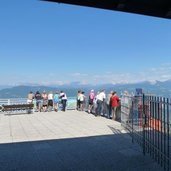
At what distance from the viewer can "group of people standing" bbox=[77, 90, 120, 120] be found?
65.2 feet

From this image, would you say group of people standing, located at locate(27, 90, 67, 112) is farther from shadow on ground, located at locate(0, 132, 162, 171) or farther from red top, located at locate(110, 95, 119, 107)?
shadow on ground, located at locate(0, 132, 162, 171)

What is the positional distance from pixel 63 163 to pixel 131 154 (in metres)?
2.16

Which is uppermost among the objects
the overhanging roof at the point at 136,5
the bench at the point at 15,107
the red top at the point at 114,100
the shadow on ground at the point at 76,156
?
the overhanging roof at the point at 136,5

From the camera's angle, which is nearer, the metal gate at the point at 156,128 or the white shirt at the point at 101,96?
the metal gate at the point at 156,128

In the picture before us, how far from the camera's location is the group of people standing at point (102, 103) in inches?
782

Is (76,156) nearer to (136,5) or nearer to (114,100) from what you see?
(136,5)

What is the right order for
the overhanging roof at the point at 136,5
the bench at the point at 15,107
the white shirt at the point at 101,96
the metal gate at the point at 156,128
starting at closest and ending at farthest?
the overhanging roof at the point at 136,5, the metal gate at the point at 156,128, the white shirt at the point at 101,96, the bench at the point at 15,107

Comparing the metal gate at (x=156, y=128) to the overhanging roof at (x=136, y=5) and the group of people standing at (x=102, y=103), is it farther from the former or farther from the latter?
the group of people standing at (x=102, y=103)

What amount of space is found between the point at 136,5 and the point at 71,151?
5.10 metres

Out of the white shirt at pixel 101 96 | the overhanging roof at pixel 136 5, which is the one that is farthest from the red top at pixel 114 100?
the overhanging roof at pixel 136 5

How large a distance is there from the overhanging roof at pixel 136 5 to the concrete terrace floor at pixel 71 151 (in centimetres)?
372

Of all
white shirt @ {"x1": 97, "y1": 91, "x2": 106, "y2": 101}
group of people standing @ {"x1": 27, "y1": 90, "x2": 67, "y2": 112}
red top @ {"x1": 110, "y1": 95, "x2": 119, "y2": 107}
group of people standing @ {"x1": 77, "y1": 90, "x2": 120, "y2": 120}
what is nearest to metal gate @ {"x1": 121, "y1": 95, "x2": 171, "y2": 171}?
red top @ {"x1": 110, "y1": 95, "x2": 119, "y2": 107}

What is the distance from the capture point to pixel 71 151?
34.3ft

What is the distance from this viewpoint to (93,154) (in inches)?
392
